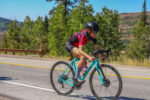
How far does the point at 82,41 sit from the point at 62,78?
58.2 inches

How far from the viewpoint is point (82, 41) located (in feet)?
16.1

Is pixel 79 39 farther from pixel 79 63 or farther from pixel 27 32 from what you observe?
pixel 27 32

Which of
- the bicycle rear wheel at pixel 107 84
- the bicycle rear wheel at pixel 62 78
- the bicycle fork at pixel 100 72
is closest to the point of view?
the bicycle rear wheel at pixel 107 84

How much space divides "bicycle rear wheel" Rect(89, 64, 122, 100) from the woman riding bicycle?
370 millimetres

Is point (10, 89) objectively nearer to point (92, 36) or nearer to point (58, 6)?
point (92, 36)

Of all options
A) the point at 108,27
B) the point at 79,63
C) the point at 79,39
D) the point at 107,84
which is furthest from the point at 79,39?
the point at 108,27

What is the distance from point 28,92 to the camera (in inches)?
240

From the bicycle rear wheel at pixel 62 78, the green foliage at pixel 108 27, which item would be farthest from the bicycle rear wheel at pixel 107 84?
the green foliage at pixel 108 27

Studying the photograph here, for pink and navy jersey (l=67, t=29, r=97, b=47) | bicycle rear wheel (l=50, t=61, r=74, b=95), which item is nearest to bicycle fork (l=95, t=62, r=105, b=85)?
pink and navy jersey (l=67, t=29, r=97, b=47)

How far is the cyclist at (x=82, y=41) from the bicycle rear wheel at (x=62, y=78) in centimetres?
44

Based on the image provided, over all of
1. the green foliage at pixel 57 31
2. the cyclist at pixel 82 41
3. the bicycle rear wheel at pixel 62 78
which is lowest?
the bicycle rear wheel at pixel 62 78

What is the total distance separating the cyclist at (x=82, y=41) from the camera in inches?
190

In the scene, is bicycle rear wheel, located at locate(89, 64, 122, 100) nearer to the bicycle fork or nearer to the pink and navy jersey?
the bicycle fork

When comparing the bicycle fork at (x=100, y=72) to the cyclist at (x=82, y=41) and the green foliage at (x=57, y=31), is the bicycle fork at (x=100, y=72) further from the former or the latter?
the green foliage at (x=57, y=31)
